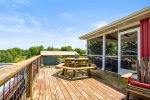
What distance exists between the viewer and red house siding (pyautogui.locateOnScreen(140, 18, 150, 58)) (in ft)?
17.1

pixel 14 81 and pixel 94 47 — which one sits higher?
pixel 94 47

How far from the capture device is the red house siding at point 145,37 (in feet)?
17.1

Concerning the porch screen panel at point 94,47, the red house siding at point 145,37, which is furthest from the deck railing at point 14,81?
the porch screen panel at point 94,47

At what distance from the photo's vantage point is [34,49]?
40.1 meters

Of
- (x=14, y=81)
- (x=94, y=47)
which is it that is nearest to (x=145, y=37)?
(x=14, y=81)

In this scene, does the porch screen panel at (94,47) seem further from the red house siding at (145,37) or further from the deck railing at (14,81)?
the deck railing at (14,81)

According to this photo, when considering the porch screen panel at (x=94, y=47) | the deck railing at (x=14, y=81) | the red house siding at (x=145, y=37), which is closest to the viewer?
the deck railing at (x=14, y=81)

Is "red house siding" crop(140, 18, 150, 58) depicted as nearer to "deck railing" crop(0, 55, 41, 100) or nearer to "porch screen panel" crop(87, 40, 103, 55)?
"deck railing" crop(0, 55, 41, 100)

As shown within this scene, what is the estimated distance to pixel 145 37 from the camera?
5324 millimetres

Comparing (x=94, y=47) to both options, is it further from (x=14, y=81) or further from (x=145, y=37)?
(x=14, y=81)

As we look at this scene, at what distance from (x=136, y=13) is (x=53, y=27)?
106ft

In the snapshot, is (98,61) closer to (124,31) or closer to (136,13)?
(124,31)

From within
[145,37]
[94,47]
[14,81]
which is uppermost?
[145,37]

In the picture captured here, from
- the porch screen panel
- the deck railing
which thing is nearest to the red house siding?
the deck railing
